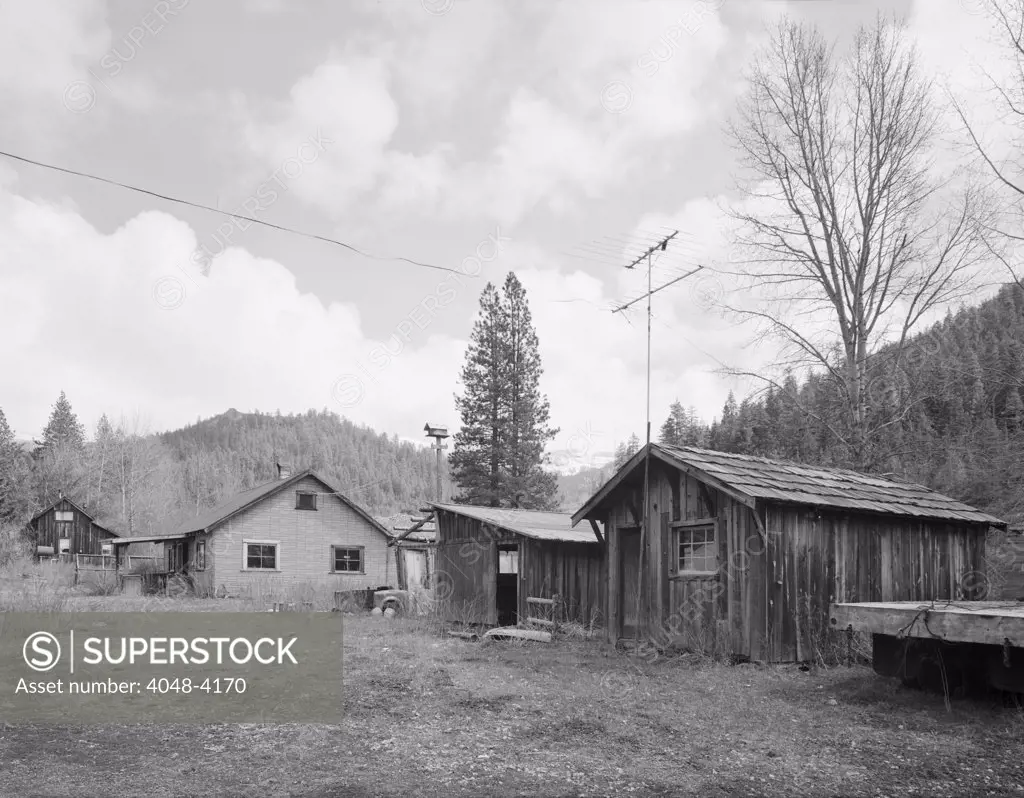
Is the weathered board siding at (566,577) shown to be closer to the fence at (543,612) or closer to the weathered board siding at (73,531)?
the fence at (543,612)

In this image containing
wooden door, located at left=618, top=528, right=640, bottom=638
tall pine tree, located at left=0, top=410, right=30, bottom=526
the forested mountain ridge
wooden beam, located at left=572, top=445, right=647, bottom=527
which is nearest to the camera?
wooden beam, located at left=572, top=445, right=647, bottom=527

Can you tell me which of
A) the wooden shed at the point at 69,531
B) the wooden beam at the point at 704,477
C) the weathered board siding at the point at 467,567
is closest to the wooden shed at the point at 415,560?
the weathered board siding at the point at 467,567

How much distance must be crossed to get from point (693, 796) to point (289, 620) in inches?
638

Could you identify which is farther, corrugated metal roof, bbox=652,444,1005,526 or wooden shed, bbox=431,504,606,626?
wooden shed, bbox=431,504,606,626

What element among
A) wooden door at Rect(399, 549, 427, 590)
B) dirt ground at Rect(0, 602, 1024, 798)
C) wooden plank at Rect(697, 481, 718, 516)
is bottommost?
wooden door at Rect(399, 549, 427, 590)

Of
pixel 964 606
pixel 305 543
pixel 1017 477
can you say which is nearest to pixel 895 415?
pixel 1017 477

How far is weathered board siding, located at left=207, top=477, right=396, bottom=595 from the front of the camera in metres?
33.1

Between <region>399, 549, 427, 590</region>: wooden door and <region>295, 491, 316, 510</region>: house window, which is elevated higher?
<region>295, 491, 316, 510</region>: house window

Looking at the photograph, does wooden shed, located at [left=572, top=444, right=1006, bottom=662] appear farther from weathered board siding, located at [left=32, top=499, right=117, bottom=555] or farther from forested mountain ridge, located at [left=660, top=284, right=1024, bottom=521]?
weathered board siding, located at [left=32, top=499, right=117, bottom=555]

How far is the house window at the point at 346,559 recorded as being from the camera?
117 ft

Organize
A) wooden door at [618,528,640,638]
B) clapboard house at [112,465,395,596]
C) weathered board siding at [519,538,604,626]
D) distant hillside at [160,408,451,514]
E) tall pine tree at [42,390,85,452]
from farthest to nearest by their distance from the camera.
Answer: distant hillside at [160,408,451,514]
tall pine tree at [42,390,85,452]
clapboard house at [112,465,395,596]
weathered board siding at [519,538,604,626]
wooden door at [618,528,640,638]

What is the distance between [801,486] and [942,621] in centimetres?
500

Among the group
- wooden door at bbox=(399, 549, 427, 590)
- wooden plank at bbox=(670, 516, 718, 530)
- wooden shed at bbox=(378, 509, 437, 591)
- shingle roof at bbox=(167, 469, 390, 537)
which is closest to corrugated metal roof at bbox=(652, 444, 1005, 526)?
wooden plank at bbox=(670, 516, 718, 530)

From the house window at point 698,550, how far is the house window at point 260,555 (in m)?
23.8
